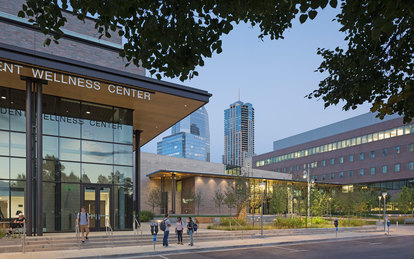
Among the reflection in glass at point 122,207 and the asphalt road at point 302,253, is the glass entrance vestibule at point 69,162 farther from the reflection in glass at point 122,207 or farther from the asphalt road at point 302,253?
the asphalt road at point 302,253

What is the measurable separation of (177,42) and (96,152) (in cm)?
1976

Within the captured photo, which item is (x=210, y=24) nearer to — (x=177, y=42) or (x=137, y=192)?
(x=177, y=42)

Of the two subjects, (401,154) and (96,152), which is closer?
(96,152)

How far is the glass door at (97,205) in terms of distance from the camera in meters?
23.2

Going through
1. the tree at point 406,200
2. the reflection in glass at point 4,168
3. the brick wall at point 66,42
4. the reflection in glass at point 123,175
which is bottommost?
the tree at point 406,200

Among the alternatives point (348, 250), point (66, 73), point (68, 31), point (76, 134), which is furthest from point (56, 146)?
point (348, 250)

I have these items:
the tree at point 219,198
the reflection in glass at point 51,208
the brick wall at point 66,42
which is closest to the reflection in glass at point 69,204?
the reflection in glass at point 51,208

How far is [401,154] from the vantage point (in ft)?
228

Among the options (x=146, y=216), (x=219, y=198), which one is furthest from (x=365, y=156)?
(x=146, y=216)

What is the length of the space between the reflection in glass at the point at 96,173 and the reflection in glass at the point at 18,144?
372 centimetres

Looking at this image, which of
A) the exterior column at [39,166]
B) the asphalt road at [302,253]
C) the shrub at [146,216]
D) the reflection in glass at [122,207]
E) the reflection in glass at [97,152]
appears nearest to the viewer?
the asphalt road at [302,253]

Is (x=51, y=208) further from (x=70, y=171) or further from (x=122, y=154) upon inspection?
(x=122, y=154)

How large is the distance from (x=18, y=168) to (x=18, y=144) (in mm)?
1450

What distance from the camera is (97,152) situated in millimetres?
24234
